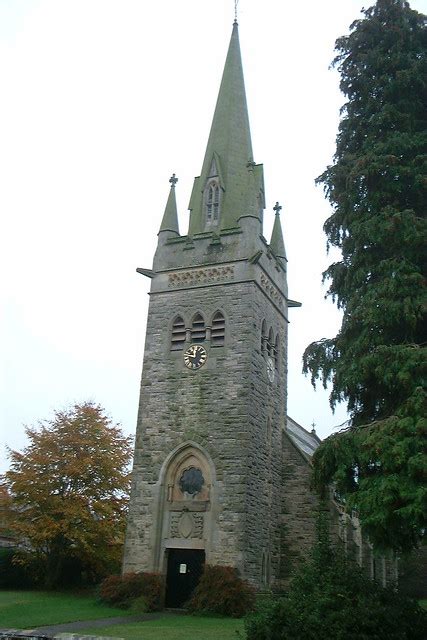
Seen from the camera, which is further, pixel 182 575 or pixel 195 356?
pixel 195 356

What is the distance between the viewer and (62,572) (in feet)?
85.4

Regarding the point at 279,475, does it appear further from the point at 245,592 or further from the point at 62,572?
the point at 62,572

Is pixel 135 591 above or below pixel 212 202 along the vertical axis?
below

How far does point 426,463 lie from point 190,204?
1761 centimetres

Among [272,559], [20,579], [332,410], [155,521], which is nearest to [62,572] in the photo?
[20,579]

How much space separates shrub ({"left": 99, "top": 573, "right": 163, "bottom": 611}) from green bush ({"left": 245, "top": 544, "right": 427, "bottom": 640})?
26.7ft

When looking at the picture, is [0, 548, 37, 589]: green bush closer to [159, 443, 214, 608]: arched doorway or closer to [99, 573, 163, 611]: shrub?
[99, 573, 163, 611]: shrub

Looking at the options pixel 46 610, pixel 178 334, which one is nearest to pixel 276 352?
pixel 178 334

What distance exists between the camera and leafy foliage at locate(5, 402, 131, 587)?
2423 centimetres

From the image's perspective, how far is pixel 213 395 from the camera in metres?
21.6

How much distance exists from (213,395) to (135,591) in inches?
262

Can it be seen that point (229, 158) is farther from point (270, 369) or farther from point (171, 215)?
point (270, 369)

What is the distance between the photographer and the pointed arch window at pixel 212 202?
2500cm

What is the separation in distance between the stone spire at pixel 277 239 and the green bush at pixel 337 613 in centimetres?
1688
